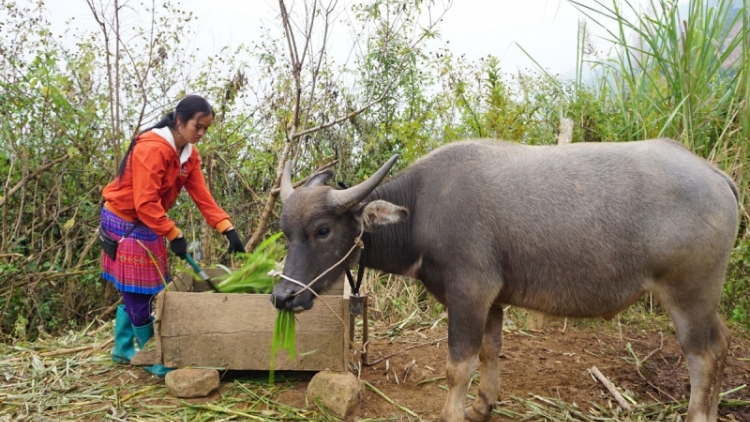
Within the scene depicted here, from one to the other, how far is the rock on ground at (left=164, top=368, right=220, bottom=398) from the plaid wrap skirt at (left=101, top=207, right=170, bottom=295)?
0.60 metres

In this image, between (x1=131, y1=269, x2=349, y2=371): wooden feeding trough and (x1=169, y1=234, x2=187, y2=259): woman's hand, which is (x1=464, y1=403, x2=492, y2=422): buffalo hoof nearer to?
(x1=131, y1=269, x2=349, y2=371): wooden feeding trough

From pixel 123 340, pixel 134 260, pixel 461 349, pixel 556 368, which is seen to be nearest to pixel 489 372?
pixel 461 349

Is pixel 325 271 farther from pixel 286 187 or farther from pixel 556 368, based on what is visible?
pixel 556 368

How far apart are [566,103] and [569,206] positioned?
2.75 metres

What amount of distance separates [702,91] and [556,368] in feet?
7.68

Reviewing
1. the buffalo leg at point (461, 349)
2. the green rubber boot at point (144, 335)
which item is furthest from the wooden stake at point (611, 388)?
the green rubber boot at point (144, 335)

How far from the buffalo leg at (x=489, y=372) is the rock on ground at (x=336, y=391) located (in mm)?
688

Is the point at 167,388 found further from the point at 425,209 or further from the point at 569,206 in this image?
the point at 569,206

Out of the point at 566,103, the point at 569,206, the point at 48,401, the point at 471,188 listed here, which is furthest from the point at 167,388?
the point at 566,103

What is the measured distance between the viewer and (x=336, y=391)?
3.04 m

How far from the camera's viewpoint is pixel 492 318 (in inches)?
130

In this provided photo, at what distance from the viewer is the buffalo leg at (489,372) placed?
3215 millimetres

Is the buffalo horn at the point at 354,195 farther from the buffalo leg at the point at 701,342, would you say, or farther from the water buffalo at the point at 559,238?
the buffalo leg at the point at 701,342

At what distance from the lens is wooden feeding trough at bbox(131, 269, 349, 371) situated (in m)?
3.27
